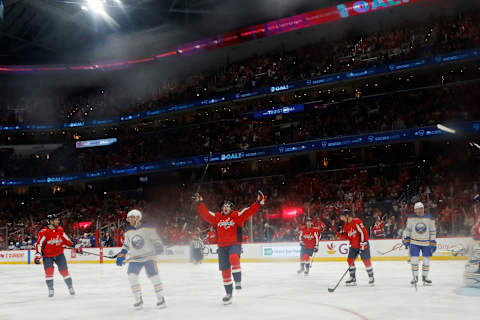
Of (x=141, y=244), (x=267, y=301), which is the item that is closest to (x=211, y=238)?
(x=267, y=301)

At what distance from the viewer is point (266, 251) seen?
72.6 feet

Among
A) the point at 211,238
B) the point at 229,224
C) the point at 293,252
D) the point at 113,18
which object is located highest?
the point at 113,18

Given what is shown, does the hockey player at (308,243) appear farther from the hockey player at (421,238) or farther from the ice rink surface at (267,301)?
the hockey player at (421,238)

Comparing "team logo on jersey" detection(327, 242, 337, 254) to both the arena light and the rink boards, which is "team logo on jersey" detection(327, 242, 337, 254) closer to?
the rink boards

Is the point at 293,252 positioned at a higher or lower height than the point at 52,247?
lower

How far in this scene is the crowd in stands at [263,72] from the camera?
Result: 1131 inches

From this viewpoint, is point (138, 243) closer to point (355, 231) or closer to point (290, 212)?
point (355, 231)

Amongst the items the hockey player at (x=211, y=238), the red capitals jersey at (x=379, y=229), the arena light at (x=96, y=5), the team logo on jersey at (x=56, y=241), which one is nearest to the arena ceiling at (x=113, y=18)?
the arena light at (x=96, y=5)

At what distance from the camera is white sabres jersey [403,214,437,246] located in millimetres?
10750

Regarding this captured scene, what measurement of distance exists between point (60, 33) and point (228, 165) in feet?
→ 54.1

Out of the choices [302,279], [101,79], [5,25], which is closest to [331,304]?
[302,279]

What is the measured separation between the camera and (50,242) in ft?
37.7

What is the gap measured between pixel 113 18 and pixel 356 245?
95.5 feet

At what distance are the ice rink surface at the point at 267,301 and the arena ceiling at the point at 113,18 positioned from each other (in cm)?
2378
